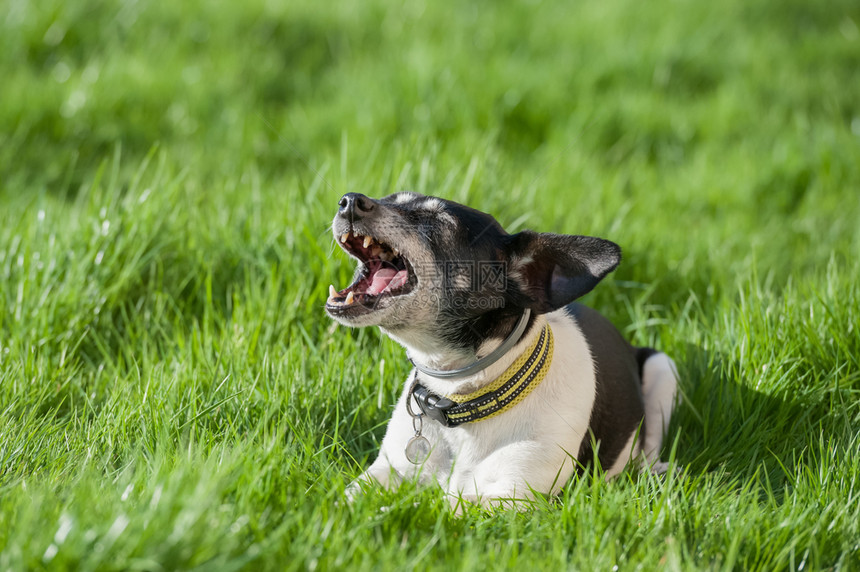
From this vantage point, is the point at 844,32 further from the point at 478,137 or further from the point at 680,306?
the point at 680,306

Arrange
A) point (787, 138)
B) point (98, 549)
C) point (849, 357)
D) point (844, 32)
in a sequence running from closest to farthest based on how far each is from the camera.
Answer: point (98, 549), point (849, 357), point (787, 138), point (844, 32)

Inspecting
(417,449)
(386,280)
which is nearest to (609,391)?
(417,449)

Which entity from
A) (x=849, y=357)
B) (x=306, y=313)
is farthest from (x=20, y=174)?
(x=849, y=357)

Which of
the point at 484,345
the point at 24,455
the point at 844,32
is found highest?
the point at 844,32

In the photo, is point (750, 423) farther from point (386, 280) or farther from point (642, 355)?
point (386, 280)

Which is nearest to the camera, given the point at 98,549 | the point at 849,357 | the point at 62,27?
the point at 98,549

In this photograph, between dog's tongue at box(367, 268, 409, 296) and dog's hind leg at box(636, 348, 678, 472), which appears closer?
dog's tongue at box(367, 268, 409, 296)

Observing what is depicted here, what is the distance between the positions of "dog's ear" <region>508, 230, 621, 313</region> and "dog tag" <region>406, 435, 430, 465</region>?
1.89ft

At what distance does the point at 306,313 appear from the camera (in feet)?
11.4

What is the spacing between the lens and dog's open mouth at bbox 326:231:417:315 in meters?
2.60

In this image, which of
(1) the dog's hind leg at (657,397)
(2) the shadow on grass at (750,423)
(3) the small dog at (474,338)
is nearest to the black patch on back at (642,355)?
(1) the dog's hind leg at (657,397)

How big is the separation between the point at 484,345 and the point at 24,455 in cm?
148

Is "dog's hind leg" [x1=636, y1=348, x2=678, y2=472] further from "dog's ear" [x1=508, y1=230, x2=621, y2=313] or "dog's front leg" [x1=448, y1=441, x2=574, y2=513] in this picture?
"dog's ear" [x1=508, y1=230, x2=621, y2=313]

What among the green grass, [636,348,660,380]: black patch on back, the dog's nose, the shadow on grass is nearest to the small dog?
the dog's nose
